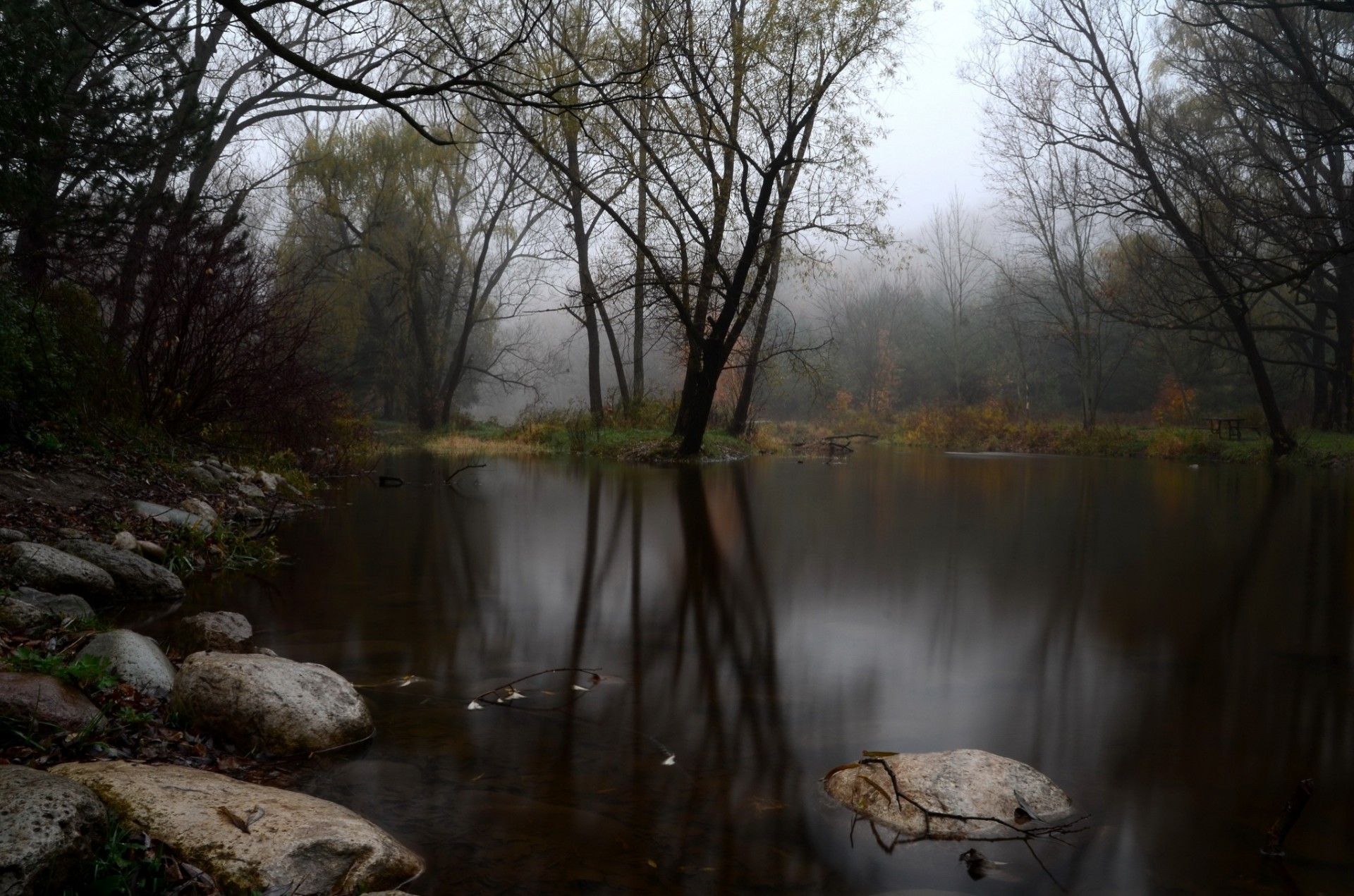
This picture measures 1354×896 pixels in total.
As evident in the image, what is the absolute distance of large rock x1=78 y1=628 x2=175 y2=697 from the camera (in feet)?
11.6

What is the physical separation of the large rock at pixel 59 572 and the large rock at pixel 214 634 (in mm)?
731

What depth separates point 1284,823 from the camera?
2.77m

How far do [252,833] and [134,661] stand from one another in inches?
59.8

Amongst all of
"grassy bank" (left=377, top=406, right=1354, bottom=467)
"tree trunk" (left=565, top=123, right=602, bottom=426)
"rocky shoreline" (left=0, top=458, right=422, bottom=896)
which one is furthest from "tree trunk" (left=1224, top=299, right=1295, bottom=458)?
"rocky shoreline" (left=0, top=458, right=422, bottom=896)

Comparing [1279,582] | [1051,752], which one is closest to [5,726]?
[1051,752]

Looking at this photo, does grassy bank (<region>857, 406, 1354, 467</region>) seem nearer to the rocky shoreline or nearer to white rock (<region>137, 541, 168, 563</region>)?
white rock (<region>137, 541, 168, 563</region>)

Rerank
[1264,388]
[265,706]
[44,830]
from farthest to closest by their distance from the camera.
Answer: [1264,388]
[265,706]
[44,830]

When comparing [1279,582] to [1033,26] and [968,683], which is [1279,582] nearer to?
[968,683]

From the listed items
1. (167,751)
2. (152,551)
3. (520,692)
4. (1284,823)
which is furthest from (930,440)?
(167,751)

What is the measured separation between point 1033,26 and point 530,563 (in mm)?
19000

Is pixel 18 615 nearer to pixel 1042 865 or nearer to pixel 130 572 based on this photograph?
pixel 130 572

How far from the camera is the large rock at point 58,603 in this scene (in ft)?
14.2

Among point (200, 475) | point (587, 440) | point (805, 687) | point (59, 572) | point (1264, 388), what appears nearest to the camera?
point (805, 687)

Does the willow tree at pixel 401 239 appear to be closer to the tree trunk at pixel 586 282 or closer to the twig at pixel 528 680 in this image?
the tree trunk at pixel 586 282
